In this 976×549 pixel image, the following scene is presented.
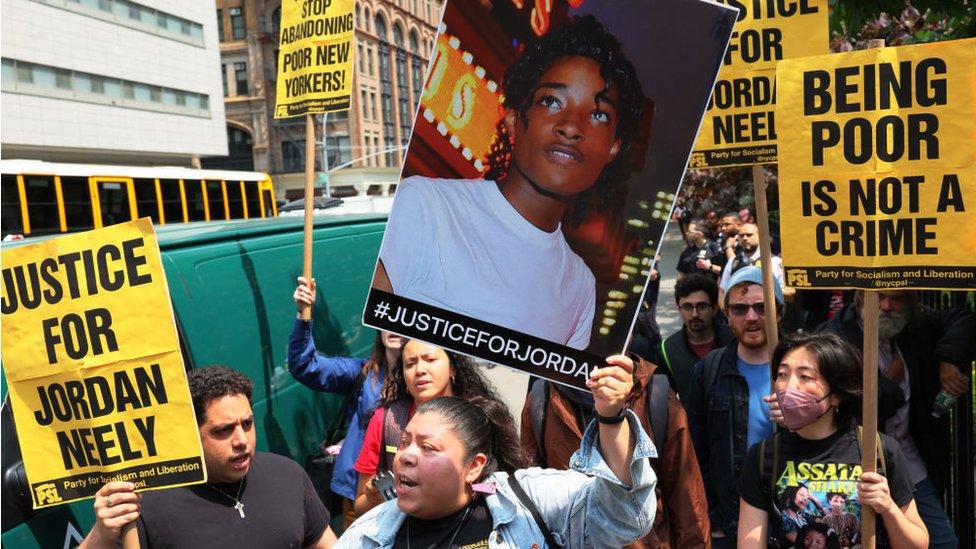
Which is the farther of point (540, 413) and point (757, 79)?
point (757, 79)

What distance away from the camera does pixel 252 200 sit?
79.4 feet

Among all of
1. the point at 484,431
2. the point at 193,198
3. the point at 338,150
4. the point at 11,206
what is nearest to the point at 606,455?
the point at 484,431

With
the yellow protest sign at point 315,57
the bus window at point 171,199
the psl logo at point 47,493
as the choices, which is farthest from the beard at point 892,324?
the bus window at point 171,199

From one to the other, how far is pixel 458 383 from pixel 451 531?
1484 millimetres

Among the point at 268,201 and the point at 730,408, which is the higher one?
the point at 730,408

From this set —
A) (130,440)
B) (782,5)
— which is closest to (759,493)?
(130,440)

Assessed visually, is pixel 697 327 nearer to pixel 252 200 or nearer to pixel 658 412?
pixel 658 412

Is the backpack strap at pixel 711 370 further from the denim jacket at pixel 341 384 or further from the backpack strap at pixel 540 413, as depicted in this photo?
the denim jacket at pixel 341 384

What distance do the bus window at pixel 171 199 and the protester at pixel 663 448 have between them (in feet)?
59.8

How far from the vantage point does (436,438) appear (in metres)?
2.65

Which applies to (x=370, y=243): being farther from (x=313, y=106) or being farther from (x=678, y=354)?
(x=678, y=354)

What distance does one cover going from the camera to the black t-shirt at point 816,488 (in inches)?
121

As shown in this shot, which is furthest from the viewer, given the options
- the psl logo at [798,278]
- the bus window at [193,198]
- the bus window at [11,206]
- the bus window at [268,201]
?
the bus window at [268,201]

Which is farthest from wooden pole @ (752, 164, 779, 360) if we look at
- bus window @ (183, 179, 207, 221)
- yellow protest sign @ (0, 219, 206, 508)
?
bus window @ (183, 179, 207, 221)
